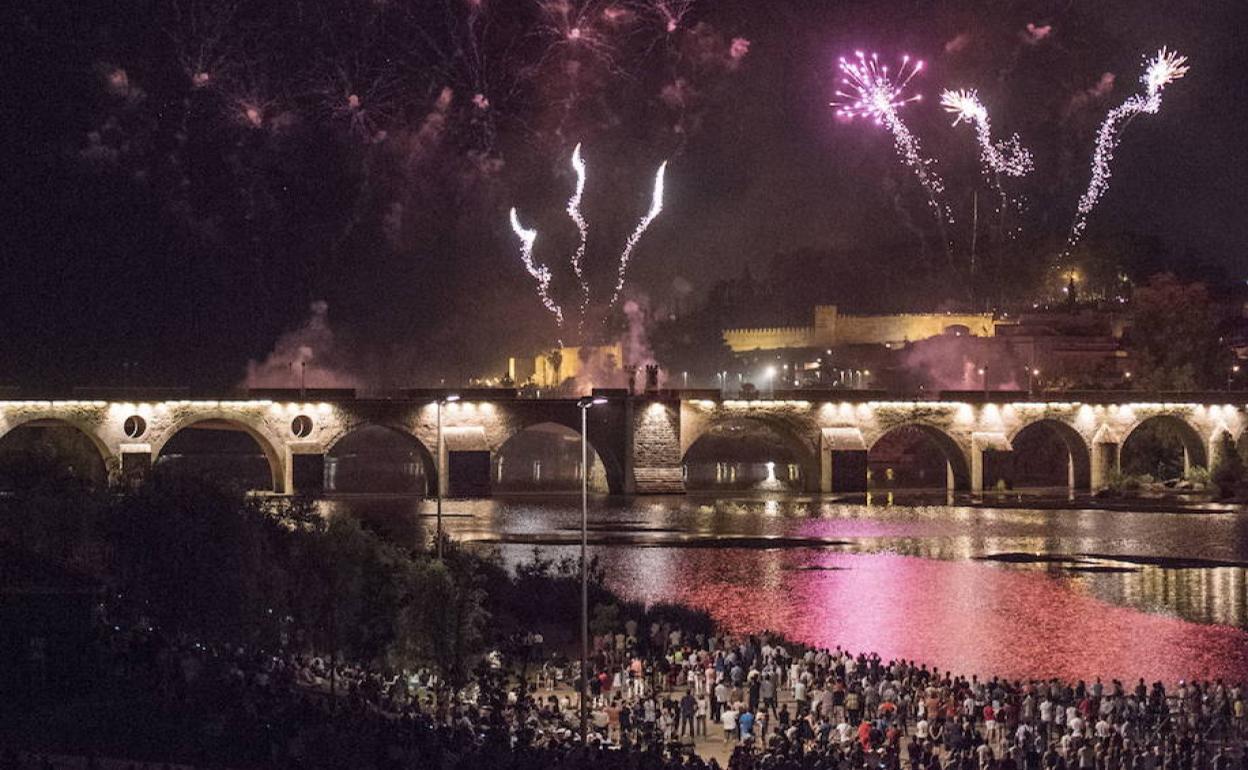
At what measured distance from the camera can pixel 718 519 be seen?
251ft

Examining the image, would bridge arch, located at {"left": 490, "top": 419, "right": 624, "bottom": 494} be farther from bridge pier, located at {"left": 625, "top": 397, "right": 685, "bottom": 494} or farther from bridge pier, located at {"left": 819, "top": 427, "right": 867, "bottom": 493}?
bridge pier, located at {"left": 819, "top": 427, "right": 867, "bottom": 493}

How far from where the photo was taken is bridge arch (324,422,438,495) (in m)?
90.4

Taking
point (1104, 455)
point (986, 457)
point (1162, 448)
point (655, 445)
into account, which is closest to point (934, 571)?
point (655, 445)

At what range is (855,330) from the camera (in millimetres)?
157625

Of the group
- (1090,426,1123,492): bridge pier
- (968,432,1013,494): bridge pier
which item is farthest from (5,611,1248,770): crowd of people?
(1090,426,1123,492): bridge pier

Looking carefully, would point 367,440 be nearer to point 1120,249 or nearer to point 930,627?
point 1120,249

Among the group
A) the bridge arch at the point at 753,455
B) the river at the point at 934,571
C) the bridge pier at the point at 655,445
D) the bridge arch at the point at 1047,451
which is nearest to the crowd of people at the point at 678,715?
the river at the point at 934,571

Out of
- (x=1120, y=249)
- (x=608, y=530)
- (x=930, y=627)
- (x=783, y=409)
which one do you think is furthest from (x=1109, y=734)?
(x=1120, y=249)

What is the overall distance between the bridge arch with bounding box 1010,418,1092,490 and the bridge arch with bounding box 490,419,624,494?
81.4 ft

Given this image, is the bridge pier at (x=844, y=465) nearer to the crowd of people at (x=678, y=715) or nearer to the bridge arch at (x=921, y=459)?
the bridge arch at (x=921, y=459)

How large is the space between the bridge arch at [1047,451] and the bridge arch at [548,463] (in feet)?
81.4

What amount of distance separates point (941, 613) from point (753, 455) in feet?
318

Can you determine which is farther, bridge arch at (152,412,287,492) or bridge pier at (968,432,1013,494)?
bridge pier at (968,432,1013,494)

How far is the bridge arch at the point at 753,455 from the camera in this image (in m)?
95.2
